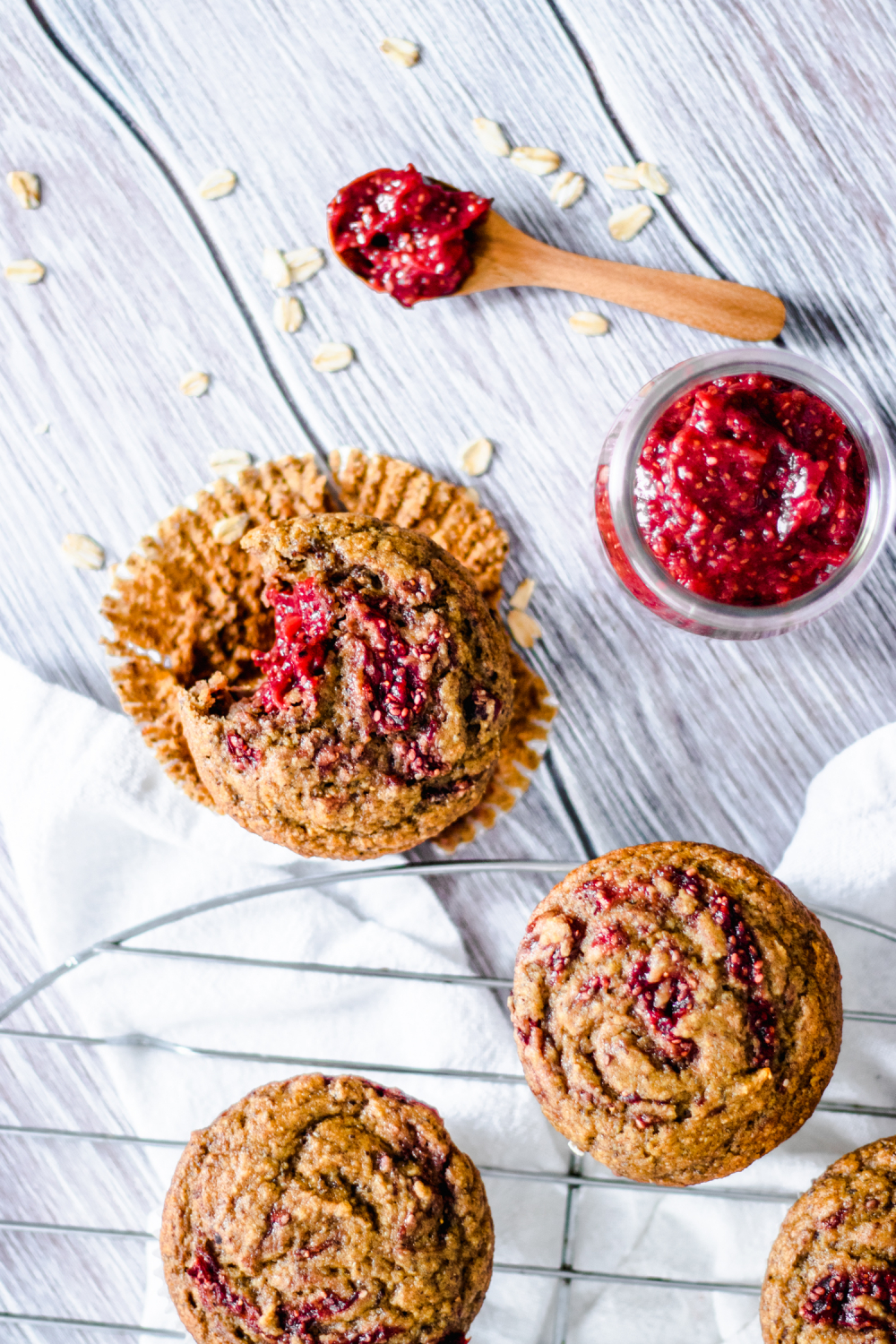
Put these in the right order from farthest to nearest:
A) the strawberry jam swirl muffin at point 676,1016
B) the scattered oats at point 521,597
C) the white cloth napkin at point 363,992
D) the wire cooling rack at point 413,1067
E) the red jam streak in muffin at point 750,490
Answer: the scattered oats at point 521,597 → the white cloth napkin at point 363,992 → the wire cooling rack at point 413,1067 → the red jam streak in muffin at point 750,490 → the strawberry jam swirl muffin at point 676,1016

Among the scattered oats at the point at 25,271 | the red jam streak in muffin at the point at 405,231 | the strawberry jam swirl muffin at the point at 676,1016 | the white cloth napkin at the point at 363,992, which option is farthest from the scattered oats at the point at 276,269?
the strawberry jam swirl muffin at the point at 676,1016

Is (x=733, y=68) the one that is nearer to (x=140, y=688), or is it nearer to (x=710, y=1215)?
(x=140, y=688)

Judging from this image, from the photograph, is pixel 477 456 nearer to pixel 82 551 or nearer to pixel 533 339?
pixel 533 339

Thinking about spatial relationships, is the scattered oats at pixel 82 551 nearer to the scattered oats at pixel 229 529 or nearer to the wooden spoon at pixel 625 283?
the scattered oats at pixel 229 529

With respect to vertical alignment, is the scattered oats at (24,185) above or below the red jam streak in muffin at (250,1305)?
above

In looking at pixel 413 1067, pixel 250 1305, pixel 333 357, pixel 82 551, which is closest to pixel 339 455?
pixel 333 357

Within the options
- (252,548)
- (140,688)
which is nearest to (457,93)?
(252,548)
